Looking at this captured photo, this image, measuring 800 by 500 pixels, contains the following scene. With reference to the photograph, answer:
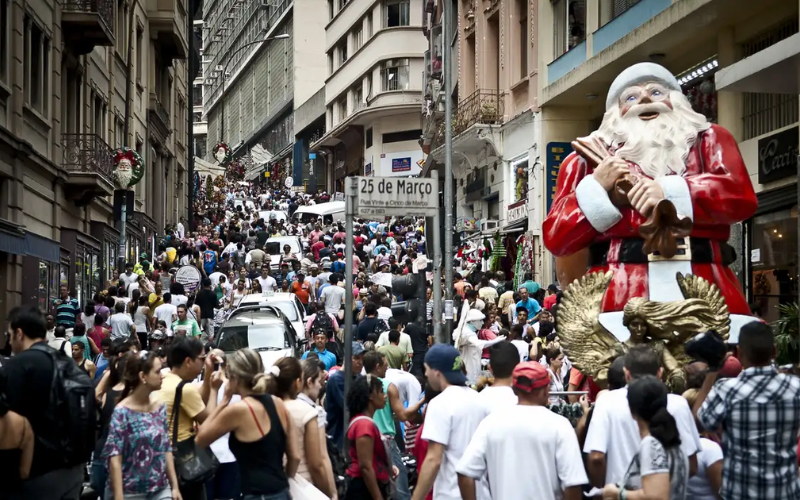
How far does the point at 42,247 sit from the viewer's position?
23438 millimetres

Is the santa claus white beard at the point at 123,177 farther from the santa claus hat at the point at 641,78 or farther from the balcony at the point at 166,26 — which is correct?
the santa claus hat at the point at 641,78

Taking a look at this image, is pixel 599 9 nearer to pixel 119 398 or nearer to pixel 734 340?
pixel 734 340

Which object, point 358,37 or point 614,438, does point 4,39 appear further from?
point 358,37

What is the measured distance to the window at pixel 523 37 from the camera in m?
31.0

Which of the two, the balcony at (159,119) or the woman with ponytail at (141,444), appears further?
the balcony at (159,119)

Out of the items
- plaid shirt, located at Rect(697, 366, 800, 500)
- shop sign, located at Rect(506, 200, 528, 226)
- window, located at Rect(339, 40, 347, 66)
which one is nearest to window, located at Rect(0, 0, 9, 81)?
shop sign, located at Rect(506, 200, 528, 226)

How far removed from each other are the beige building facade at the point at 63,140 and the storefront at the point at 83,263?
0.02 m

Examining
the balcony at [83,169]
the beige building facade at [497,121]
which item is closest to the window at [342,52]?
the beige building facade at [497,121]

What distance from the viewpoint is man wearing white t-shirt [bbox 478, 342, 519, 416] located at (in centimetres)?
729

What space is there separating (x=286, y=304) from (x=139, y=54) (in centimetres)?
2087

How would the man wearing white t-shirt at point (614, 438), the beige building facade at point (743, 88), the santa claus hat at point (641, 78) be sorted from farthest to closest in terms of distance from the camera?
the beige building facade at point (743, 88) → the santa claus hat at point (641, 78) → the man wearing white t-shirt at point (614, 438)

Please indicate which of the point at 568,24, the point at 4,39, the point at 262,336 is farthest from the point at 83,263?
the point at 568,24

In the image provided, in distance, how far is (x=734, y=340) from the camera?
10070mm

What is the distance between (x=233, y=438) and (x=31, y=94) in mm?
19236
